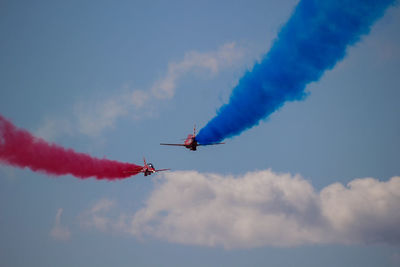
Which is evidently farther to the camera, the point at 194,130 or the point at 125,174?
the point at 125,174

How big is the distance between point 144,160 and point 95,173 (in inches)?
311

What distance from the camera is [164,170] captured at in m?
97.4

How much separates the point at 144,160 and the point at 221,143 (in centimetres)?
1727

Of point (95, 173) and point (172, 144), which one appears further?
point (95, 173)

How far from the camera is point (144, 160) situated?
331 ft

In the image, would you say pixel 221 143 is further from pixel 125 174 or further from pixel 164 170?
pixel 125 174

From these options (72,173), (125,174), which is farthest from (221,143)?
(72,173)

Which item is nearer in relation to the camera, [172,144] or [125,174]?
[172,144]

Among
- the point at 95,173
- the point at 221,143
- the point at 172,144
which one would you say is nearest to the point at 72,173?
the point at 95,173

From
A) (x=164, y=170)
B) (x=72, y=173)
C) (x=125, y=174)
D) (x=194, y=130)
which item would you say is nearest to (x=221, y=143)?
(x=194, y=130)

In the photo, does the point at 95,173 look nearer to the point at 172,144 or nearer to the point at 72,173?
the point at 72,173

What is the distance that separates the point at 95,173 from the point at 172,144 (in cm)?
1695

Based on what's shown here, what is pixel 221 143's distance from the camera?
8838 cm

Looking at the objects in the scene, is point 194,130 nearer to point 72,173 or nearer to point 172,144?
point 172,144
